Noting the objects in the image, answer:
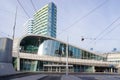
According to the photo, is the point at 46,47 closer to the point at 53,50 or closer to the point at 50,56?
the point at 53,50

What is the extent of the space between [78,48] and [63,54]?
6.97m

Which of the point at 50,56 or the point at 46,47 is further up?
the point at 46,47

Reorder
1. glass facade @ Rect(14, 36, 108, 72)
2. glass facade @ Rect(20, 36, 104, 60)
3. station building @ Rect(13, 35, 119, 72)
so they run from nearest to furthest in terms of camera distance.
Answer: station building @ Rect(13, 35, 119, 72), glass facade @ Rect(14, 36, 108, 72), glass facade @ Rect(20, 36, 104, 60)

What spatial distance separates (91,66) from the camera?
9188 centimetres

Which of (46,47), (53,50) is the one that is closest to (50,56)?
(53,50)

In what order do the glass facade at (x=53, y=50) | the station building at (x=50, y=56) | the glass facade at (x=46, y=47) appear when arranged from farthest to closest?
1. the glass facade at (x=46, y=47)
2. the glass facade at (x=53, y=50)
3. the station building at (x=50, y=56)

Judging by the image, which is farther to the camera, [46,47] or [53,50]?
[46,47]

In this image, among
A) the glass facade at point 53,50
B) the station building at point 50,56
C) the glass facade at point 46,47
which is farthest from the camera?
the glass facade at point 46,47

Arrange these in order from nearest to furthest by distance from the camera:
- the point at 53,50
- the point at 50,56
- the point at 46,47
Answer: the point at 50,56, the point at 53,50, the point at 46,47

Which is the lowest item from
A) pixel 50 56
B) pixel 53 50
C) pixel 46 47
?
pixel 50 56

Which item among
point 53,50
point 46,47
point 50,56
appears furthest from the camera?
point 46,47

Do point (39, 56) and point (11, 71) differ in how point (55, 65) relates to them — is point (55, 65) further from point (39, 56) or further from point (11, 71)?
point (11, 71)

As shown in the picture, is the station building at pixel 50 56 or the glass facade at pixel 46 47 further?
the glass facade at pixel 46 47

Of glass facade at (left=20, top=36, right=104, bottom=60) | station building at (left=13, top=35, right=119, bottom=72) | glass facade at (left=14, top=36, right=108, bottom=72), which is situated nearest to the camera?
station building at (left=13, top=35, right=119, bottom=72)
